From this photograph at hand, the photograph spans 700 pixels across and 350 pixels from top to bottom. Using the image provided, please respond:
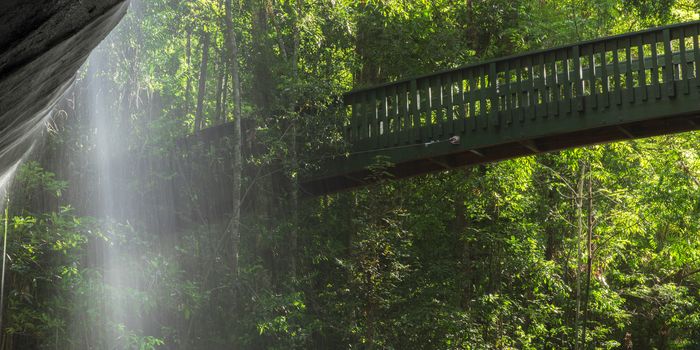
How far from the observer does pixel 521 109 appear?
1195 centimetres

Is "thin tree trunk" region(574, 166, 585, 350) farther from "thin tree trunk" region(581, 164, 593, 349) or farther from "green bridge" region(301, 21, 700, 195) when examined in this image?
"green bridge" region(301, 21, 700, 195)

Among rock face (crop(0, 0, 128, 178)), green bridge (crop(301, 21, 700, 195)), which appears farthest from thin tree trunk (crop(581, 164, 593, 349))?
rock face (crop(0, 0, 128, 178))

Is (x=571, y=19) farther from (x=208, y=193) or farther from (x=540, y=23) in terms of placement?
(x=208, y=193)

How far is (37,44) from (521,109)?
Result: 10553 millimetres

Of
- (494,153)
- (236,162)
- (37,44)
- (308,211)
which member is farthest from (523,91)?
(37,44)

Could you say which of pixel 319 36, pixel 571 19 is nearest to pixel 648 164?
pixel 571 19

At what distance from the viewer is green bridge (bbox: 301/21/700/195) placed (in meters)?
11.2

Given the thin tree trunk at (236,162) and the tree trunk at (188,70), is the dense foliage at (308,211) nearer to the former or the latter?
the thin tree trunk at (236,162)

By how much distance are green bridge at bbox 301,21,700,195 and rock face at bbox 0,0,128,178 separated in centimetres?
963

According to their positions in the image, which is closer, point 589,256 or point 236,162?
point 236,162

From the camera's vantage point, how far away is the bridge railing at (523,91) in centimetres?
1127

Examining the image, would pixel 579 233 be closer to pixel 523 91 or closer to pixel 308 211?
pixel 523 91

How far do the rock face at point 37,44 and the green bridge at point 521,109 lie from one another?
31.6ft

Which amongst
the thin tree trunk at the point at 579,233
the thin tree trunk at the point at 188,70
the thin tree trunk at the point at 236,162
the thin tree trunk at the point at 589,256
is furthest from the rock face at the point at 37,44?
the thin tree trunk at the point at 579,233
